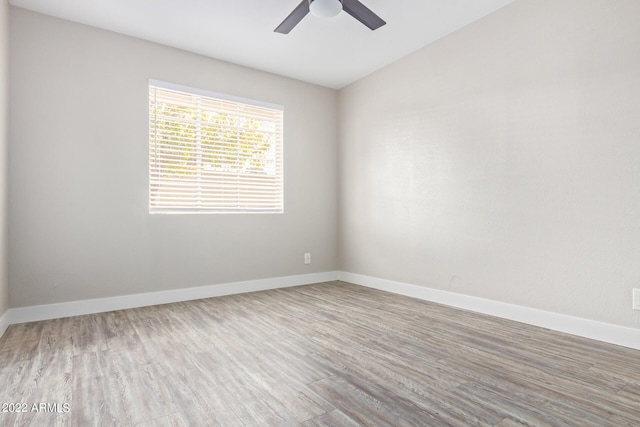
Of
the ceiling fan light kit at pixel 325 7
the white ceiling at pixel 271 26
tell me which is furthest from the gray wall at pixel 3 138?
the ceiling fan light kit at pixel 325 7

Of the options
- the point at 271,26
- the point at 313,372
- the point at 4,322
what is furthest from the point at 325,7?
the point at 4,322

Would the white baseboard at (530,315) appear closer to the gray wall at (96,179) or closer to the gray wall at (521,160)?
the gray wall at (521,160)

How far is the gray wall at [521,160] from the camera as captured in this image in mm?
2336

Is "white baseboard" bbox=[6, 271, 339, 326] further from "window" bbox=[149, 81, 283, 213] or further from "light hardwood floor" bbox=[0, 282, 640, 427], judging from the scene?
"window" bbox=[149, 81, 283, 213]

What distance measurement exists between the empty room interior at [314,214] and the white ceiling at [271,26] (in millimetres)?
26

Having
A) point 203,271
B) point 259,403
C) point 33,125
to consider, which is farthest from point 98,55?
point 259,403

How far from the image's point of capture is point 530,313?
2.74 m

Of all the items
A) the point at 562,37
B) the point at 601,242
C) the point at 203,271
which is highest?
the point at 562,37

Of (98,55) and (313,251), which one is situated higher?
(98,55)

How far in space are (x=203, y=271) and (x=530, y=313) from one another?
9.98 ft

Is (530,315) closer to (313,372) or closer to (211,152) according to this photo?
(313,372)

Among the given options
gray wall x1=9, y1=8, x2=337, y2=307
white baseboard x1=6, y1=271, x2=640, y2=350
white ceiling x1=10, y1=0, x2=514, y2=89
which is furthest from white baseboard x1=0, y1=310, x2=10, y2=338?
white ceiling x1=10, y1=0, x2=514, y2=89

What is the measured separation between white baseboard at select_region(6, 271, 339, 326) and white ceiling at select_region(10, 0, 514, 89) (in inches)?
97.1

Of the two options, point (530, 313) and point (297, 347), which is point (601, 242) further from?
point (297, 347)
